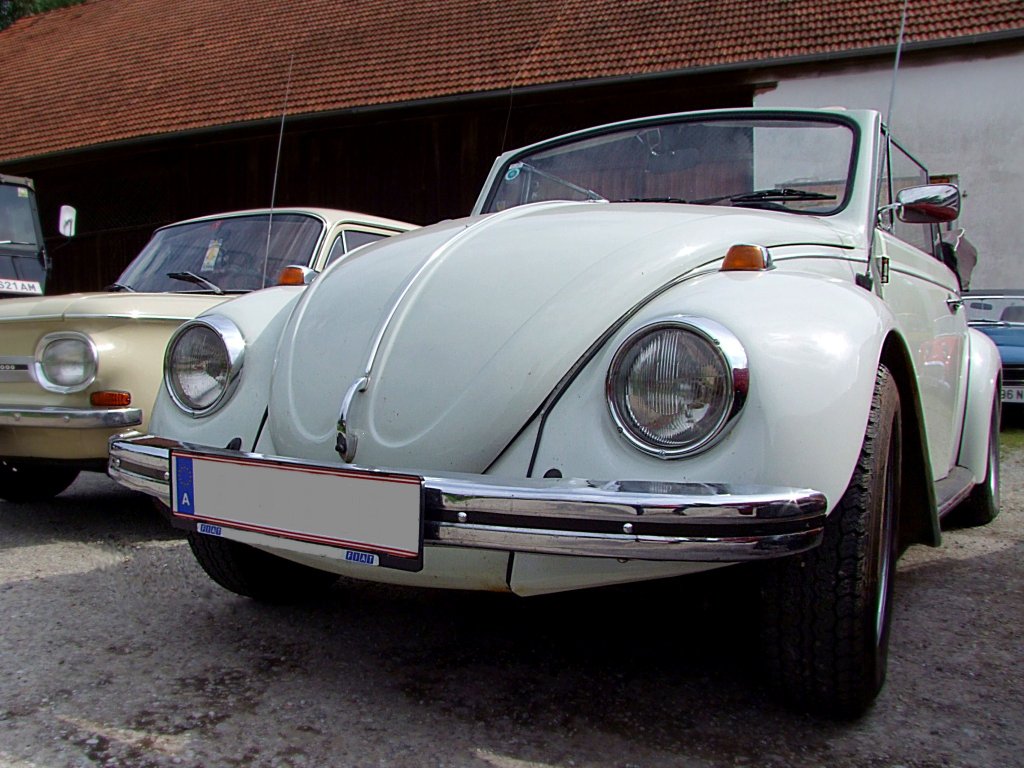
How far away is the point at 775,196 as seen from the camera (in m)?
2.92

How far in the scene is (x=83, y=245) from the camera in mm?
16406

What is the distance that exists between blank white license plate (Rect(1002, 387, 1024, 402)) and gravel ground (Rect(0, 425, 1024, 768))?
16.7 ft

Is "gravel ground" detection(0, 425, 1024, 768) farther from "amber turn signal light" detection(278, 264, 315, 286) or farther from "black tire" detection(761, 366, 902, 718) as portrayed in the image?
"amber turn signal light" detection(278, 264, 315, 286)

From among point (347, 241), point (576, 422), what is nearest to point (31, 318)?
point (347, 241)

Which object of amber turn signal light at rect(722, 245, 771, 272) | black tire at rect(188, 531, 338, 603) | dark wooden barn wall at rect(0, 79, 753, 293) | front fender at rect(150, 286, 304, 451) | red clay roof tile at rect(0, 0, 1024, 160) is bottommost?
black tire at rect(188, 531, 338, 603)

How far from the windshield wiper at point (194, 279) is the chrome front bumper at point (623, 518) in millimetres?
2853

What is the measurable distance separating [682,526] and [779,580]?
0.38 meters

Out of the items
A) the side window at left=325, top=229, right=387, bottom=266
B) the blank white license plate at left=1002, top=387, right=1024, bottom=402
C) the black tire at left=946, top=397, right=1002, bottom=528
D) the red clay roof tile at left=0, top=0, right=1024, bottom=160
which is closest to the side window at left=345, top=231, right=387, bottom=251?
the side window at left=325, top=229, right=387, bottom=266

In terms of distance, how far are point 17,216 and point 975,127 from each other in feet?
33.5

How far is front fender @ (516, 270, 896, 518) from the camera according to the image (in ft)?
5.57

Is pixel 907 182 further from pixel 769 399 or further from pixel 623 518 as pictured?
pixel 623 518

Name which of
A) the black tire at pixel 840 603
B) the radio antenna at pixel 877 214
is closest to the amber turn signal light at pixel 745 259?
the black tire at pixel 840 603

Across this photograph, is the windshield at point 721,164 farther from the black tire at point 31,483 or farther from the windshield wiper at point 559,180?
the black tire at point 31,483

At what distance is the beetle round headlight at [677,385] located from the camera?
1733 mm
